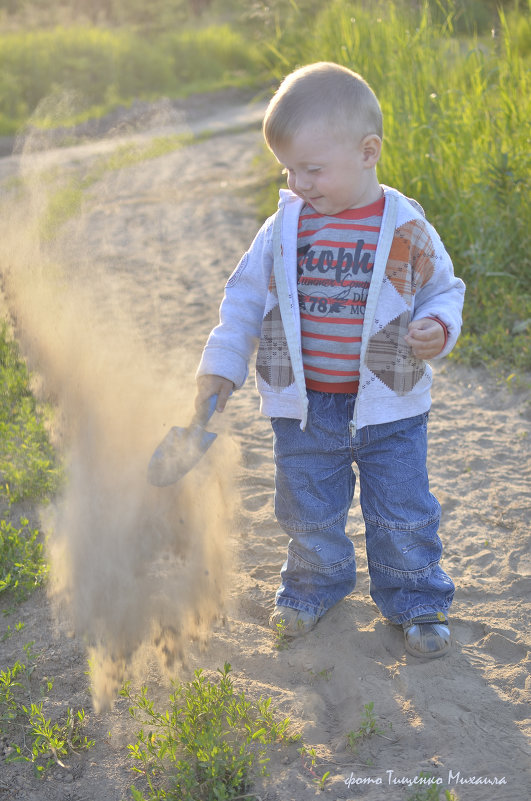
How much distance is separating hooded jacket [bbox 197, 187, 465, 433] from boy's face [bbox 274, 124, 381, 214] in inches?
3.9

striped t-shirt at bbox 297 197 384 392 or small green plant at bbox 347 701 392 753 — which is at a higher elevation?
striped t-shirt at bbox 297 197 384 392

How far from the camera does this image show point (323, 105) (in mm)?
1938

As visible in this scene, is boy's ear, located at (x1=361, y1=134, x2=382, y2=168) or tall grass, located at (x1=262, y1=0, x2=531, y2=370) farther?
tall grass, located at (x1=262, y1=0, x2=531, y2=370)

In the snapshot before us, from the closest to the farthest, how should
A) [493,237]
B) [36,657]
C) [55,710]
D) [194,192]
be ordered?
[55,710]
[36,657]
[493,237]
[194,192]

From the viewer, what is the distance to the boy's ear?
199 cm

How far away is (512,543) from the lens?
2.86m

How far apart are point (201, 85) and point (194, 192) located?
301 inches

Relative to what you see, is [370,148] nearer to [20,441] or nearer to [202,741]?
[202,741]

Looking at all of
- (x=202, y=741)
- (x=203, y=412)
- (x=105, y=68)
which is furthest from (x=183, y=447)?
(x=105, y=68)

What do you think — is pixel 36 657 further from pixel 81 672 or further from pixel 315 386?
pixel 315 386

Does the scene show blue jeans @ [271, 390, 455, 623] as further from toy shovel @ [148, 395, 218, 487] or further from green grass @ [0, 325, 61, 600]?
green grass @ [0, 325, 61, 600]

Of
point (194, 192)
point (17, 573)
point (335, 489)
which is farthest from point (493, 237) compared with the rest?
point (194, 192)

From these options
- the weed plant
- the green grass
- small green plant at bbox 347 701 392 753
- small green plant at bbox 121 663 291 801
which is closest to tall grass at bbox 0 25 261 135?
the weed plant

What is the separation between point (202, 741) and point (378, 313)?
43.9 inches
